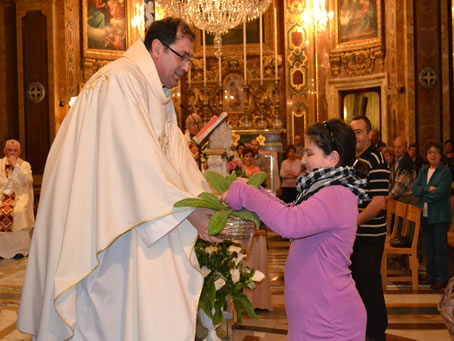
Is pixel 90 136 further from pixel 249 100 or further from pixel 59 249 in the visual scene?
pixel 249 100

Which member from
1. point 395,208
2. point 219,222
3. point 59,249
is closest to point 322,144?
point 219,222

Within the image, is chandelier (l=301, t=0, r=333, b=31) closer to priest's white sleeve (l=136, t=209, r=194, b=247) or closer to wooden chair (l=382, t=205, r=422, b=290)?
wooden chair (l=382, t=205, r=422, b=290)

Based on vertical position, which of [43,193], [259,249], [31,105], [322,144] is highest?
[31,105]

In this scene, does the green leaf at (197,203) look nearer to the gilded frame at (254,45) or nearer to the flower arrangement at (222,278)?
the flower arrangement at (222,278)

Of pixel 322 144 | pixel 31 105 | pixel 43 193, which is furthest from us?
pixel 31 105

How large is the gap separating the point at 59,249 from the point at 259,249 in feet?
11.9

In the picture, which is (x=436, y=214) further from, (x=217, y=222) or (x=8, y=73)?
(x=8, y=73)

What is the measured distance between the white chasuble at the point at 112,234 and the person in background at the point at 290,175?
362 inches

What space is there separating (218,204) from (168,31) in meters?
1.00

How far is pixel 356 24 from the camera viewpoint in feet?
50.4

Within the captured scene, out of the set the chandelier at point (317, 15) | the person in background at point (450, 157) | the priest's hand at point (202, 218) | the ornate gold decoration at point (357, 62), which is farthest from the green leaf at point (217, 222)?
the ornate gold decoration at point (357, 62)

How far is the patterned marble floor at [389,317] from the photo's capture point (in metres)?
5.13

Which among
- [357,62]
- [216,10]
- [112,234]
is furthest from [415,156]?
[112,234]

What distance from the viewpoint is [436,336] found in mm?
5109
